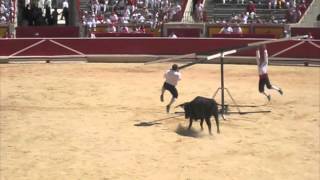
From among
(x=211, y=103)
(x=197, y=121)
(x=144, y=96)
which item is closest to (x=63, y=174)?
(x=211, y=103)


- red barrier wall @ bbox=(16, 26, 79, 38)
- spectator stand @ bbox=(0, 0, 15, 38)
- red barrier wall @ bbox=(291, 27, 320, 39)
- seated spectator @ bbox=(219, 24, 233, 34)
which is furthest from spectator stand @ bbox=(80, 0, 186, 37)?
red barrier wall @ bbox=(291, 27, 320, 39)

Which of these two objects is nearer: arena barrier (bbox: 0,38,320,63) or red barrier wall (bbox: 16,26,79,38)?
arena barrier (bbox: 0,38,320,63)

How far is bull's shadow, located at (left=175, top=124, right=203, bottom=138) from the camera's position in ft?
40.0

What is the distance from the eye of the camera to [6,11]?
28844 millimetres

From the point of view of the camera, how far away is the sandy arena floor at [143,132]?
992 cm

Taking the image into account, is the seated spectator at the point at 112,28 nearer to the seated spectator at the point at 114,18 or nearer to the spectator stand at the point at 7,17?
the seated spectator at the point at 114,18

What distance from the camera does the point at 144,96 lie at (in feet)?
54.0

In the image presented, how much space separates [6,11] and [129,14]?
571 cm

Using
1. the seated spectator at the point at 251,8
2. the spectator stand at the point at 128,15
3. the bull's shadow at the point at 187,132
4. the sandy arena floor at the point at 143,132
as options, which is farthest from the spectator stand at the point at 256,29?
the bull's shadow at the point at 187,132

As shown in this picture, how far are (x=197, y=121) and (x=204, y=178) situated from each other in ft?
13.0

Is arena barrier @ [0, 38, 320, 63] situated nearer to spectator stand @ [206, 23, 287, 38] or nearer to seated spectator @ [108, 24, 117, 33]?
spectator stand @ [206, 23, 287, 38]

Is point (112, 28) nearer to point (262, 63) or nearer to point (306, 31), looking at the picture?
point (306, 31)

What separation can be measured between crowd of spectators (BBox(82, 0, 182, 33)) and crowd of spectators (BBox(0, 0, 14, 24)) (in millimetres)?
3323

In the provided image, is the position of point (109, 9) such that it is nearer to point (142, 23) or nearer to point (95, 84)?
point (142, 23)
